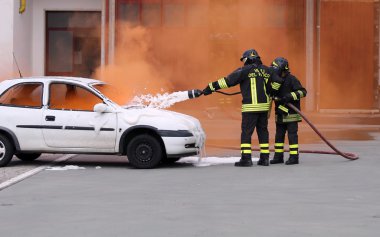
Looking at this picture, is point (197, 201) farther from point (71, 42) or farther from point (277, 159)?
point (71, 42)

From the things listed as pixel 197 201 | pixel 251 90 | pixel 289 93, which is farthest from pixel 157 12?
pixel 197 201

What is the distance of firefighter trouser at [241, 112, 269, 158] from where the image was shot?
11.0 metres

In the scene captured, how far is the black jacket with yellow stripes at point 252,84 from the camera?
436 inches

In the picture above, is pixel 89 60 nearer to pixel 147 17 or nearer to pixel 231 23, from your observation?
pixel 147 17

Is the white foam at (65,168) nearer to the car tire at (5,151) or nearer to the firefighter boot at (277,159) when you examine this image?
the car tire at (5,151)

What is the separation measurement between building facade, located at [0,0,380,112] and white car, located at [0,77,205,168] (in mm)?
11956

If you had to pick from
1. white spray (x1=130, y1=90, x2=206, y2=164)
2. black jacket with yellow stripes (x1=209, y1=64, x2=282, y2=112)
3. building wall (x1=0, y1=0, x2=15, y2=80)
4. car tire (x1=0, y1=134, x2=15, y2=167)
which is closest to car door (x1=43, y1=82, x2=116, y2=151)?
car tire (x1=0, y1=134, x2=15, y2=167)

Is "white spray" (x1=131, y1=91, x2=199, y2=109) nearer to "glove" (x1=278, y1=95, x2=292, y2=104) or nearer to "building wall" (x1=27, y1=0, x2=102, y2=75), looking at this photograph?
"glove" (x1=278, y1=95, x2=292, y2=104)

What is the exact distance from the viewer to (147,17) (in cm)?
2470

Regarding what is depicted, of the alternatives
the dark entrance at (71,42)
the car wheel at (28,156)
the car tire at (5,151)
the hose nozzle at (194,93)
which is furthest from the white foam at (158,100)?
the dark entrance at (71,42)

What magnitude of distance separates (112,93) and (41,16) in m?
15.5

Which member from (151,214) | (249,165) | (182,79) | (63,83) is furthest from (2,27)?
(151,214)

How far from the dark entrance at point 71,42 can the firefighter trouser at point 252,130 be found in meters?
15.8

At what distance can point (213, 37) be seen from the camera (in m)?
23.1
